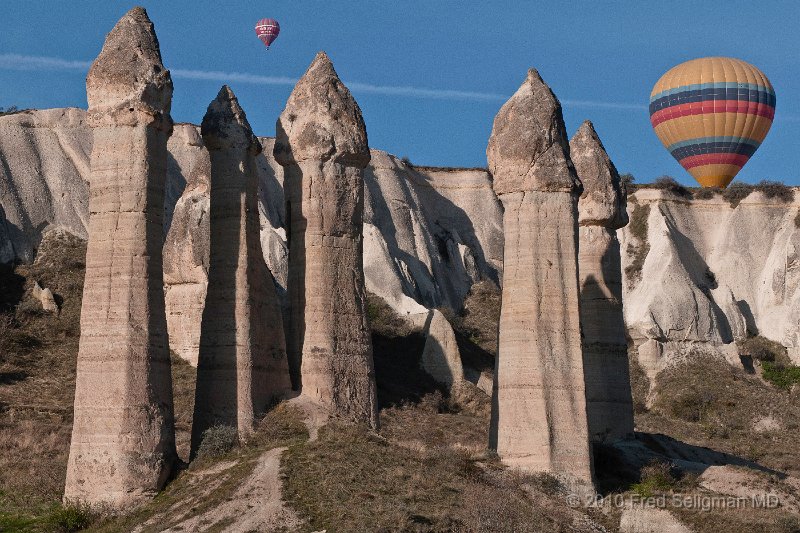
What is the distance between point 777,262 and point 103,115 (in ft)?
172

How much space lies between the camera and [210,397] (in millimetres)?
28344

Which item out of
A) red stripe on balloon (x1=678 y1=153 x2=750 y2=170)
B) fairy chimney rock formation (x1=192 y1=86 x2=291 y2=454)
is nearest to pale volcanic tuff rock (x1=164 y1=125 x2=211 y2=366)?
fairy chimney rock formation (x1=192 y1=86 x2=291 y2=454)

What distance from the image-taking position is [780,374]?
61.1m

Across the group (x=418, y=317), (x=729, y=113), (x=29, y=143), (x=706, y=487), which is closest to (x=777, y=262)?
(x=729, y=113)

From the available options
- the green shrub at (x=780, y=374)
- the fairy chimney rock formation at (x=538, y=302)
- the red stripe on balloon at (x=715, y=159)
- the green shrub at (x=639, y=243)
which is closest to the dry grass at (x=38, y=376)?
the fairy chimney rock formation at (x=538, y=302)

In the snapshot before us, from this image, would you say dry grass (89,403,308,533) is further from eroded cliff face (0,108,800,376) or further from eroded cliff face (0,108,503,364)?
eroded cliff face (0,108,800,376)

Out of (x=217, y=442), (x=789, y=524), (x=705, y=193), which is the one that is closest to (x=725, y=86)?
(x=705, y=193)

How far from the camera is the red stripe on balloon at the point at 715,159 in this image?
2931 inches

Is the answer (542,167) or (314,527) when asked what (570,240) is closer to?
(542,167)

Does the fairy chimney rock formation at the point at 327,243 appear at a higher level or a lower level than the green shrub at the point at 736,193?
lower

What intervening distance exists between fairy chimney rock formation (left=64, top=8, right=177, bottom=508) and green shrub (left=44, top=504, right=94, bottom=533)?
0.30 meters

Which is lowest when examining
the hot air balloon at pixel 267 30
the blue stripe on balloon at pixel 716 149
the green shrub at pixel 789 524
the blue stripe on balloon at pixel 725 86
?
the green shrub at pixel 789 524

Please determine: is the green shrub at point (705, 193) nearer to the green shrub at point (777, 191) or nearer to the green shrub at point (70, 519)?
the green shrub at point (777, 191)

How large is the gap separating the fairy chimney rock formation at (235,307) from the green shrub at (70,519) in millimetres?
2949
